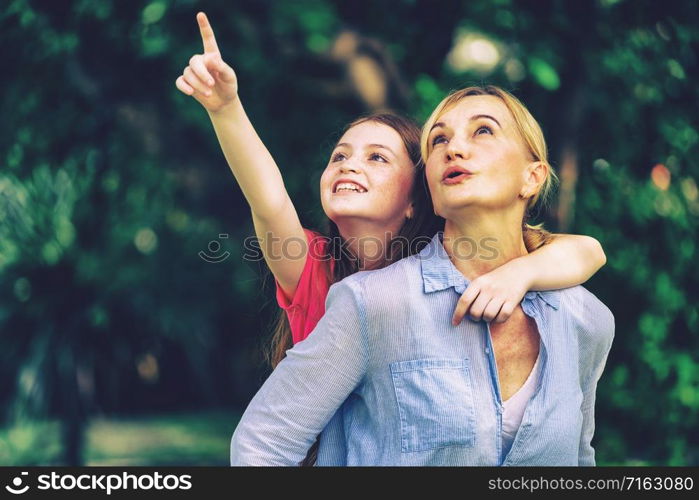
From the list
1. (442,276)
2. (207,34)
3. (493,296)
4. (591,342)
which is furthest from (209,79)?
(591,342)

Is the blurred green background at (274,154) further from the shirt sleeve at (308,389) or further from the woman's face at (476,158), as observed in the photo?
the woman's face at (476,158)

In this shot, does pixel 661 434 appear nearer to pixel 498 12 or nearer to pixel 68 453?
pixel 498 12

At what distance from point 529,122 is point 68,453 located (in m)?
3.97

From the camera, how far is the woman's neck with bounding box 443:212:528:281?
6.56 ft

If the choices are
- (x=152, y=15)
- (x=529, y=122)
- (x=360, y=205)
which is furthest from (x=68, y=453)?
(x=529, y=122)

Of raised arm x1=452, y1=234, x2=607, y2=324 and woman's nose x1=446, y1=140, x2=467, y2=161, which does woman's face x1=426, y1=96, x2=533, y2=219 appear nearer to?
woman's nose x1=446, y1=140, x2=467, y2=161

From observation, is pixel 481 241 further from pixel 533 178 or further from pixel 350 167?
pixel 350 167

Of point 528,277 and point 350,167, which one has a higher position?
point 350,167

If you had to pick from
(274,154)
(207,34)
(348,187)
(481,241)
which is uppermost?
(274,154)

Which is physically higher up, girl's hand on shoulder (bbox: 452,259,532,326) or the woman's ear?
the woman's ear

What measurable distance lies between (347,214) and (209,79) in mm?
464

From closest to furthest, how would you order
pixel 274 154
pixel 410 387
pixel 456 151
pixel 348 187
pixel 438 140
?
pixel 410 387
pixel 456 151
pixel 438 140
pixel 348 187
pixel 274 154

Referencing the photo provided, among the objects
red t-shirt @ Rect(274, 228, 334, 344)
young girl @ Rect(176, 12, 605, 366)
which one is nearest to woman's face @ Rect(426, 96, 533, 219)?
young girl @ Rect(176, 12, 605, 366)

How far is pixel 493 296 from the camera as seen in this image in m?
1.89
